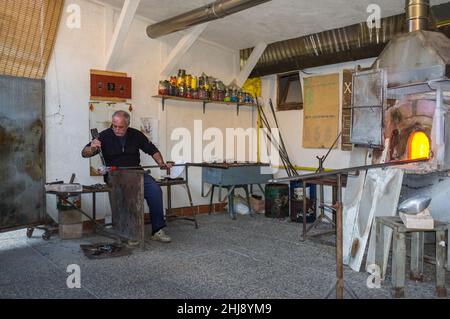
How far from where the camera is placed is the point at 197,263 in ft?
11.4

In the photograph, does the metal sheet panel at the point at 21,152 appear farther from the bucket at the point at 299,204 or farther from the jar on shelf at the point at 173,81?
the bucket at the point at 299,204

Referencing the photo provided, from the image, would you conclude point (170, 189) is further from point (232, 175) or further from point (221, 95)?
point (221, 95)

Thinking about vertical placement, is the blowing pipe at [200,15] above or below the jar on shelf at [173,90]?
above

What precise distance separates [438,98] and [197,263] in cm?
248

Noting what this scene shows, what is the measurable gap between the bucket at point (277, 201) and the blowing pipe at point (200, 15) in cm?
244

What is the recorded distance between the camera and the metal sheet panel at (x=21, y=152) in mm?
4141

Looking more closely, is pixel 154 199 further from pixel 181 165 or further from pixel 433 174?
pixel 433 174

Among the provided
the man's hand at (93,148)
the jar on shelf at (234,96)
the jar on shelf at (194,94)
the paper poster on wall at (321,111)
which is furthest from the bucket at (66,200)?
the paper poster on wall at (321,111)

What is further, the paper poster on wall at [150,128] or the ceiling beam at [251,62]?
the ceiling beam at [251,62]

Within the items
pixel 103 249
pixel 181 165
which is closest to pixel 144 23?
pixel 181 165

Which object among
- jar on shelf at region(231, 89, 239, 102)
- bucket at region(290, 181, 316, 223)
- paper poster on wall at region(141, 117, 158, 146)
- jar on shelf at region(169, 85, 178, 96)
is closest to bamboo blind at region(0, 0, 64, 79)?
paper poster on wall at region(141, 117, 158, 146)

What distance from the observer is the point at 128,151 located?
175 inches

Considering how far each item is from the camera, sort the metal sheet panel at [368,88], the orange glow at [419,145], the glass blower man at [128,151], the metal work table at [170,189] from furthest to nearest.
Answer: the metal work table at [170,189] → the glass blower man at [128,151] → the metal sheet panel at [368,88] → the orange glow at [419,145]

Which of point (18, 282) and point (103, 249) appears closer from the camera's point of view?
point (18, 282)
